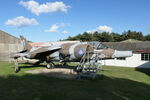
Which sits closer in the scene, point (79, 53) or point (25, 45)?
point (79, 53)

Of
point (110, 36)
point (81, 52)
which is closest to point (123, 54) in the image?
point (81, 52)

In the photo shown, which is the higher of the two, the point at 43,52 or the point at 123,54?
the point at 43,52

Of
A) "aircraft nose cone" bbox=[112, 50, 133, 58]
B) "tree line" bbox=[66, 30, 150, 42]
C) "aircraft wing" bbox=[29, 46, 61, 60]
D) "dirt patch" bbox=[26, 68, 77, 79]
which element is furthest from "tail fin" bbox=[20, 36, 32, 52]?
"tree line" bbox=[66, 30, 150, 42]

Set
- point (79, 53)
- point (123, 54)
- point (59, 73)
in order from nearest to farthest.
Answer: point (123, 54)
point (59, 73)
point (79, 53)

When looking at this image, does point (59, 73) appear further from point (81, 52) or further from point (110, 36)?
point (110, 36)

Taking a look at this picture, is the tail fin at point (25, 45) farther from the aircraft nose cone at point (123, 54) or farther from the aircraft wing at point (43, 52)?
the aircraft nose cone at point (123, 54)

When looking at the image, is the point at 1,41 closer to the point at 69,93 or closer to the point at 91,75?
the point at 91,75

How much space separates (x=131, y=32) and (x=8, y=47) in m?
70.6

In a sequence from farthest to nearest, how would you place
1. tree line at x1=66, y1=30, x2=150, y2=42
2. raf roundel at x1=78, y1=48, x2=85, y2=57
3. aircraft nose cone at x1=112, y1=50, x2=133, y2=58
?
1. tree line at x1=66, y1=30, x2=150, y2=42
2. raf roundel at x1=78, y1=48, x2=85, y2=57
3. aircraft nose cone at x1=112, y1=50, x2=133, y2=58

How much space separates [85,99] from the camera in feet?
23.4

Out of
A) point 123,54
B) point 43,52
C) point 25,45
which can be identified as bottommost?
point 123,54

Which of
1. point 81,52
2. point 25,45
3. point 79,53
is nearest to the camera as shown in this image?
point 81,52

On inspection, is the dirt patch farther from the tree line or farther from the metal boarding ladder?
the tree line

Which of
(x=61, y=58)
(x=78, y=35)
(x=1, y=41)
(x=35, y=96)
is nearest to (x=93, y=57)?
(x=61, y=58)
